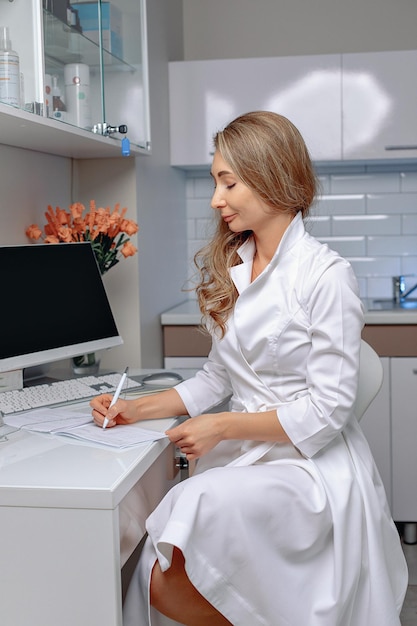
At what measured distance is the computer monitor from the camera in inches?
83.0

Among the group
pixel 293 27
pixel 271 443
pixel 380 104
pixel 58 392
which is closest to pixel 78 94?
pixel 58 392

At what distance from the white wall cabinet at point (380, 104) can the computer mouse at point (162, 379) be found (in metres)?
1.43

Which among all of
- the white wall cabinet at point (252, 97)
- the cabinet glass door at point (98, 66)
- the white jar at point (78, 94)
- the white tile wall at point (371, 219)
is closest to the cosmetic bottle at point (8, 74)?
the cabinet glass door at point (98, 66)

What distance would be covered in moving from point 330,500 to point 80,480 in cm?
53

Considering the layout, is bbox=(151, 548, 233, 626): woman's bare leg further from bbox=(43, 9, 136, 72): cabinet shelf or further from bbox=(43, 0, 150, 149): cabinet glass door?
bbox=(43, 9, 136, 72): cabinet shelf

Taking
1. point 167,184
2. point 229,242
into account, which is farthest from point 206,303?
point 167,184

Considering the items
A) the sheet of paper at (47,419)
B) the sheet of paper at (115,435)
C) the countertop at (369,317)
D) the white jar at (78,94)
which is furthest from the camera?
the countertop at (369,317)

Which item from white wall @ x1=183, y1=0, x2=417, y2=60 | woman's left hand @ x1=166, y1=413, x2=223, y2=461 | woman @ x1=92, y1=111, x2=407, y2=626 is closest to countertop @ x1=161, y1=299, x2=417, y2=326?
woman @ x1=92, y1=111, x2=407, y2=626

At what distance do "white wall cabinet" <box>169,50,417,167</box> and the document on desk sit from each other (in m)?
1.77

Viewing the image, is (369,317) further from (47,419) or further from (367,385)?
(47,419)

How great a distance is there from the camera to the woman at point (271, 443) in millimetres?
1565

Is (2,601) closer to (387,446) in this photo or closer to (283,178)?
(283,178)

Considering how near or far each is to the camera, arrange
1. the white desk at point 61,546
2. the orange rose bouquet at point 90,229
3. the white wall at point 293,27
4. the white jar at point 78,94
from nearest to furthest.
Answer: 1. the white desk at point 61,546
2. the white jar at point 78,94
3. the orange rose bouquet at point 90,229
4. the white wall at point 293,27

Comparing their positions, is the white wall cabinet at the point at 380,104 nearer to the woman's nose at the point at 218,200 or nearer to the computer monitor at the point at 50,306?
the computer monitor at the point at 50,306
